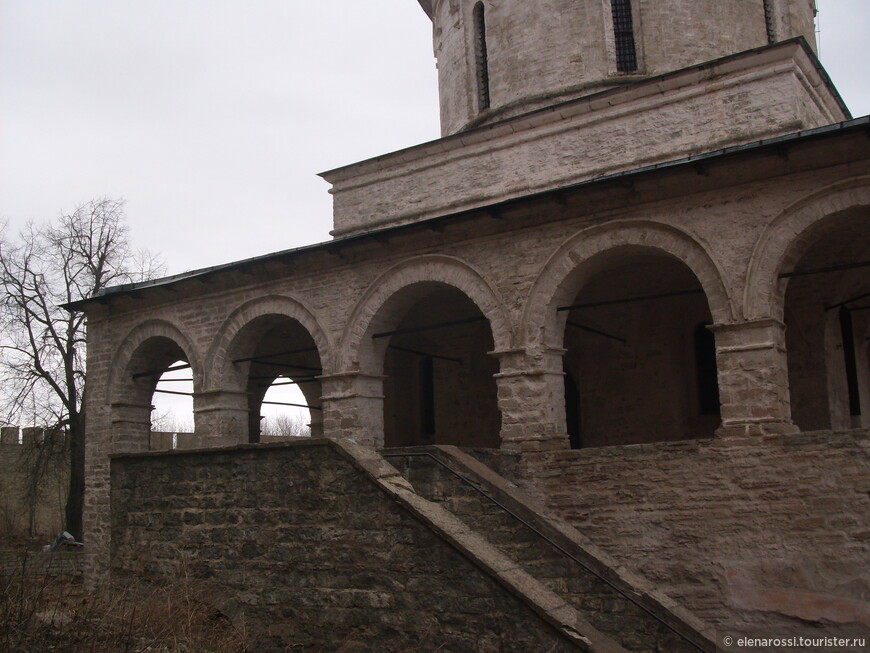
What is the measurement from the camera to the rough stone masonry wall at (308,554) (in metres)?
6.39

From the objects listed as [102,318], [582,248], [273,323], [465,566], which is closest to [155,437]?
[102,318]

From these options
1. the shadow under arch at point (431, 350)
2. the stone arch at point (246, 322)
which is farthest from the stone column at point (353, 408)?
the stone arch at point (246, 322)

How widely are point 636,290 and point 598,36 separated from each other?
4.28 meters

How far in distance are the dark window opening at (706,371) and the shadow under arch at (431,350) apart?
3051 mm

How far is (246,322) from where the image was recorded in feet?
43.9

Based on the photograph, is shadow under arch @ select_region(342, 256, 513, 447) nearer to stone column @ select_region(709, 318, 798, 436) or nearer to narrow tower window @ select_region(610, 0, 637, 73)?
stone column @ select_region(709, 318, 798, 436)

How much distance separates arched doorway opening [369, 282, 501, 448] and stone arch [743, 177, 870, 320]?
5185 millimetres

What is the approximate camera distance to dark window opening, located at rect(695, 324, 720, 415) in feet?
42.0

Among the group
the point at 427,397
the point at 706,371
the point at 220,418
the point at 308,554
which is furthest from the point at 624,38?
the point at 308,554

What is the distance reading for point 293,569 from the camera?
7266 mm

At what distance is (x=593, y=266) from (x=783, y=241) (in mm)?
2270

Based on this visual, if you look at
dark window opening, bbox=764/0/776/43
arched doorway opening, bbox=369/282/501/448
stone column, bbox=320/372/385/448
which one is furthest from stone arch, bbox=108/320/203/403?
dark window opening, bbox=764/0/776/43

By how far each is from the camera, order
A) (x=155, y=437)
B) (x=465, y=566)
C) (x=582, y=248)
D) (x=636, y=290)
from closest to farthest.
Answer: (x=465, y=566)
(x=582, y=248)
(x=636, y=290)
(x=155, y=437)

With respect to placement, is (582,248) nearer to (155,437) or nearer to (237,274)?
(237,274)
